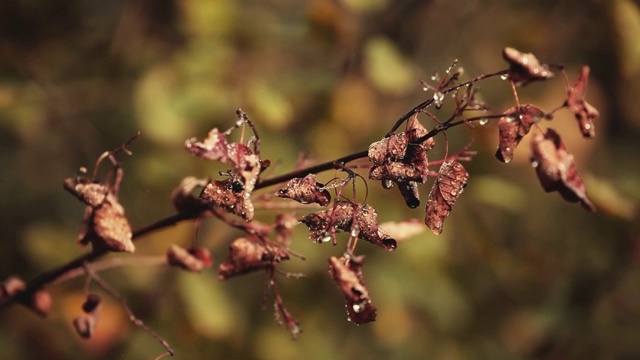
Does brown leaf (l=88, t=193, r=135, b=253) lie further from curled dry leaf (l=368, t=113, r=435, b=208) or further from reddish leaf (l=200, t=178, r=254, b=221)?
curled dry leaf (l=368, t=113, r=435, b=208)

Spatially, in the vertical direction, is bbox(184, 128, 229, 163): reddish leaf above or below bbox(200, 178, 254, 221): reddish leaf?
above

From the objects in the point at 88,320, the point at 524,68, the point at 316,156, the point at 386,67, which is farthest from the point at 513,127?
the point at 386,67

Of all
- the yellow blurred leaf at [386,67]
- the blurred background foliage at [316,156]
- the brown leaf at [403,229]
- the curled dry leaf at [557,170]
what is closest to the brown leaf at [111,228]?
the brown leaf at [403,229]

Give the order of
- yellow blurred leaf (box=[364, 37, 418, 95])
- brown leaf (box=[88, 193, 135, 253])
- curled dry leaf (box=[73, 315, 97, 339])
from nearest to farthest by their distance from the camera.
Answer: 1. brown leaf (box=[88, 193, 135, 253])
2. curled dry leaf (box=[73, 315, 97, 339])
3. yellow blurred leaf (box=[364, 37, 418, 95])

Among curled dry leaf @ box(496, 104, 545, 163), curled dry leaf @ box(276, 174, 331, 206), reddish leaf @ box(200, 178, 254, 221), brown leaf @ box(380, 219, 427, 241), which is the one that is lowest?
reddish leaf @ box(200, 178, 254, 221)

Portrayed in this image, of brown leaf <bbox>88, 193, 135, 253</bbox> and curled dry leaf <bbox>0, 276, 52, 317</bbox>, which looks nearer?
brown leaf <bbox>88, 193, 135, 253</bbox>

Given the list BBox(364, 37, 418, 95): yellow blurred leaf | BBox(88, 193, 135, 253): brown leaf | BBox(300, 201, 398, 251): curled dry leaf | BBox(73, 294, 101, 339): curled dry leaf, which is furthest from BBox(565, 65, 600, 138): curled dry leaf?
BBox(364, 37, 418, 95): yellow blurred leaf
